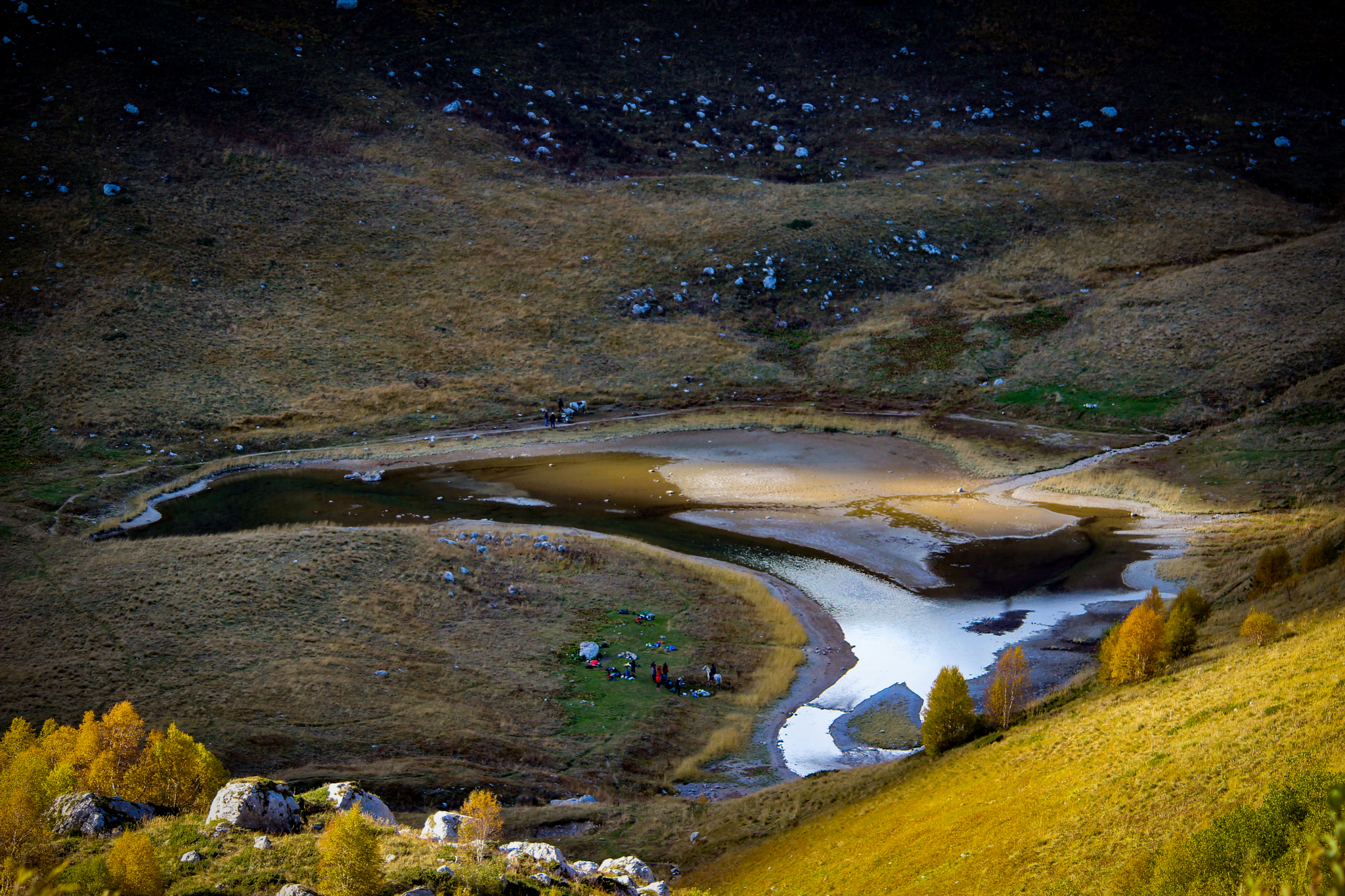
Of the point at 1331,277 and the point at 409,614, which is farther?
the point at 1331,277

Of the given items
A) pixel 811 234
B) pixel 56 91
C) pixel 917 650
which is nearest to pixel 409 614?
pixel 917 650

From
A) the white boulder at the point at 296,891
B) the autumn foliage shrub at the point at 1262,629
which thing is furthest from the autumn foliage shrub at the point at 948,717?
the white boulder at the point at 296,891

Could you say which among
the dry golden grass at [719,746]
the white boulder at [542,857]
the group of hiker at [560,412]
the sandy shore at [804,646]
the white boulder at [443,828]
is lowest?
the dry golden grass at [719,746]

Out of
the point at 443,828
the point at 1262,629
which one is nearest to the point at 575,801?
the point at 443,828

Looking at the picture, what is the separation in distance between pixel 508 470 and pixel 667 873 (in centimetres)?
3419

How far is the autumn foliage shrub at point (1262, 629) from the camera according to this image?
25797mm

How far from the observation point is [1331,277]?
6550 centimetres

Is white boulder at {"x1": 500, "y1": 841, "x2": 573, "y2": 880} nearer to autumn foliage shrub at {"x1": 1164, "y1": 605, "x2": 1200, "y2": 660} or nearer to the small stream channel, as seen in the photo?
the small stream channel

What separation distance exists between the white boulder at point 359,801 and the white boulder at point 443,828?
94 cm

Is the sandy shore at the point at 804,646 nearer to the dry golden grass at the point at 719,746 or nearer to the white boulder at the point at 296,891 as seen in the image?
the dry golden grass at the point at 719,746

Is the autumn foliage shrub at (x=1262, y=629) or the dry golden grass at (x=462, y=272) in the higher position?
the dry golden grass at (x=462, y=272)

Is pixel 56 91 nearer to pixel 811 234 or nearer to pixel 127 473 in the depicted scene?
pixel 127 473

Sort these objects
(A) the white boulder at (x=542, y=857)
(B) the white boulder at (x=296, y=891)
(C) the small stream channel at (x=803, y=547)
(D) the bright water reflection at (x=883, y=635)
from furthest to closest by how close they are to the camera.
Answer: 1. (C) the small stream channel at (x=803, y=547)
2. (D) the bright water reflection at (x=883, y=635)
3. (A) the white boulder at (x=542, y=857)
4. (B) the white boulder at (x=296, y=891)

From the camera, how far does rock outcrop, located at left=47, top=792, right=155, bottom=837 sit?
17141 mm
